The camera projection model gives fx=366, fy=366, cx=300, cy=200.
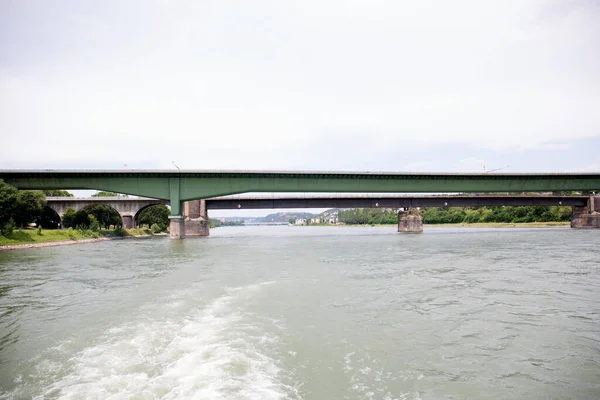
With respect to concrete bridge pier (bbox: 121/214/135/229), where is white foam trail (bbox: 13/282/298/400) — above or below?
above

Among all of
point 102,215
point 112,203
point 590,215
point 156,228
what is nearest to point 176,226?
point 112,203

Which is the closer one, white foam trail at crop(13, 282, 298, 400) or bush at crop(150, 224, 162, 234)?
white foam trail at crop(13, 282, 298, 400)

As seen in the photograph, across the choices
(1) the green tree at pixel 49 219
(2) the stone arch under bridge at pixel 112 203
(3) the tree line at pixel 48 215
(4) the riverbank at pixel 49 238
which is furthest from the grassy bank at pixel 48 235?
(1) the green tree at pixel 49 219

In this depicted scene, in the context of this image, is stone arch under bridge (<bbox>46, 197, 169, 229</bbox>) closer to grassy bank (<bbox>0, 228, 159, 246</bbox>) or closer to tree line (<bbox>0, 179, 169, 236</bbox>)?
tree line (<bbox>0, 179, 169, 236</bbox>)

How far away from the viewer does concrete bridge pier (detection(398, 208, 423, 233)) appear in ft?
310

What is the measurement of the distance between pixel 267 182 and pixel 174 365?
56.8 meters

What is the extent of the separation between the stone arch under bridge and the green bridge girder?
1201 inches

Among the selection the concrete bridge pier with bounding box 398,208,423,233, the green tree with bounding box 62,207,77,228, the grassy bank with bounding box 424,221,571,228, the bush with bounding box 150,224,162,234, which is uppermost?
the green tree with bounding box 62,207,77,228

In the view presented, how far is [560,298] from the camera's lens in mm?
14047

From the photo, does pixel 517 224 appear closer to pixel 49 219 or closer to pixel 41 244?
pixel 41 244

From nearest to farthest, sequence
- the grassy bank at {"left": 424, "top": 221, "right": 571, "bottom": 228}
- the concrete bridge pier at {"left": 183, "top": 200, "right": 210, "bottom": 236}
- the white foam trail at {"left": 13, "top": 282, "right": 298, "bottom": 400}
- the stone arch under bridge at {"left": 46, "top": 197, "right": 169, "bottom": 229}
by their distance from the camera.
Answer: the white foam trail at {"left": 13, "top": 282, "right": 298, "bottom": 400}
the concrete bridge pier at {"left": 183, "top": 200, "right": 210, "bottom": 236}
the stone arch under bridge at {"left": 46, "top": 197, "right": 169, "bottom": 229}
the grassy bank at {"left": 424, "top": 221, "right": 571, "bottom": 228}

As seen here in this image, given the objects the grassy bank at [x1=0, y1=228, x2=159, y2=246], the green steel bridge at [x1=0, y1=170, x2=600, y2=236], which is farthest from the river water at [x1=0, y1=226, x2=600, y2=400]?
the green steel bridge at [x1=0, y1=170, x2=600, y2=236]

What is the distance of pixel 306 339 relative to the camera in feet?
32.0

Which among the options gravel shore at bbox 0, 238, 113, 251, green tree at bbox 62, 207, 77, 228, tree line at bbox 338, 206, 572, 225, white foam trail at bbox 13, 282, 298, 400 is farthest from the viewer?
tree line at bbox 338, 206, 572, 225
